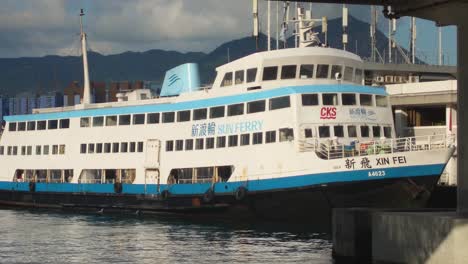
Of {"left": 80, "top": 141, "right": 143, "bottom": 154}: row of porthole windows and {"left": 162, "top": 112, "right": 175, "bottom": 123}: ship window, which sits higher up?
{"left": 162, "top": 112, "right": 175, "bottom": 123}: ship window

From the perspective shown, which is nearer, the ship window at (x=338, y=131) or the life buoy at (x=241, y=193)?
the ship window at (x=338, y=131)

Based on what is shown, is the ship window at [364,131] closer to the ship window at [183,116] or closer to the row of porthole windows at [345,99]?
the row of porthole windows at [345,99]

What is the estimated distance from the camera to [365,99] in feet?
146

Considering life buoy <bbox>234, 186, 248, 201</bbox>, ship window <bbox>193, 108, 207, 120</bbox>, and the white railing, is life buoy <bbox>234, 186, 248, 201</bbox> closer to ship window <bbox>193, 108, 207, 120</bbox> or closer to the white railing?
the white railing

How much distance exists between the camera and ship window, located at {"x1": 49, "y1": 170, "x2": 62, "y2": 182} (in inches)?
2247

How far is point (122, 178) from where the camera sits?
52.6m

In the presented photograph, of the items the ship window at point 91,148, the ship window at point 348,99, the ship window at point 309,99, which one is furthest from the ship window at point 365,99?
the ship window at point 91,148

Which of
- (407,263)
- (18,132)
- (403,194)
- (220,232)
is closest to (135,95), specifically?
(18,132)

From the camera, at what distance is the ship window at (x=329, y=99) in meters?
43.3

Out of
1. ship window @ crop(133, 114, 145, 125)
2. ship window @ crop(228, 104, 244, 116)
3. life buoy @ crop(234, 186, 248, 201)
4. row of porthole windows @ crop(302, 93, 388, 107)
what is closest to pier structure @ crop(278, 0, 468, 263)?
row of porthole windows @ crop(302, 93, 388, 107)

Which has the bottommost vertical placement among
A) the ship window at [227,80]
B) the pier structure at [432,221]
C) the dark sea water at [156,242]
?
the dark sea water at [156,242]

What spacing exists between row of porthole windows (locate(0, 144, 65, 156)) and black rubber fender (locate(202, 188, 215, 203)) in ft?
45.8

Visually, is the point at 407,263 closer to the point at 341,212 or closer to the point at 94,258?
the point at 341,212

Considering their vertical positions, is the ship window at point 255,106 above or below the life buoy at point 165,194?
above
